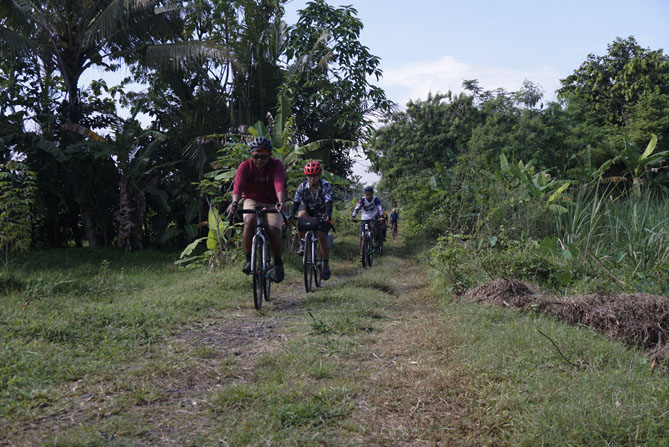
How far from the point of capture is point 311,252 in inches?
303

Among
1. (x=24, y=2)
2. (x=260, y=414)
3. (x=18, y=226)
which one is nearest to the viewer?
(x=260, y=414)

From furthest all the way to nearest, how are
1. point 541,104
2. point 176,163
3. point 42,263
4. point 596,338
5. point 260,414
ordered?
point 541,104 → point 176,163 → point 42,263 → point 596,338 → point 260,414

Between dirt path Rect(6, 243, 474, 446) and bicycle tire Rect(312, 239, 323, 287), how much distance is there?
215 centimetres

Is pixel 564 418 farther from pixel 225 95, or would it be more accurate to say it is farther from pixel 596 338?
pixel 225 95

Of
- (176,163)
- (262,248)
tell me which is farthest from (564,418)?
(176,163)

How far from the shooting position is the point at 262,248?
250 inches

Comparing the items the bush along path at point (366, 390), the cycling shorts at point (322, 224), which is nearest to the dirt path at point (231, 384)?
the bush along path at point (366, 390)

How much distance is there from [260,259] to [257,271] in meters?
0.27

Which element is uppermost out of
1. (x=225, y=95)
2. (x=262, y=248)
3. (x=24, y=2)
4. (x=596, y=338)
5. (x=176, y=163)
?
(x=24, y=2)

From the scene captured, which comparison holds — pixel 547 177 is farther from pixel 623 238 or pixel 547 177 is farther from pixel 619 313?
pixel 619 313

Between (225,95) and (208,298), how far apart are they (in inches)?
350

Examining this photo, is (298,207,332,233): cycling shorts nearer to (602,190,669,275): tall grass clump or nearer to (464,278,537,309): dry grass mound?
(464,278,537,309): dry grass mound

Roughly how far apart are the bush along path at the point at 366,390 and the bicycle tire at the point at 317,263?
259 centimetres

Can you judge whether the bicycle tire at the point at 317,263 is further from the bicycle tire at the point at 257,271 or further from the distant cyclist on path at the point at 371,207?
the distant cyclist on path at the point at 371,207
